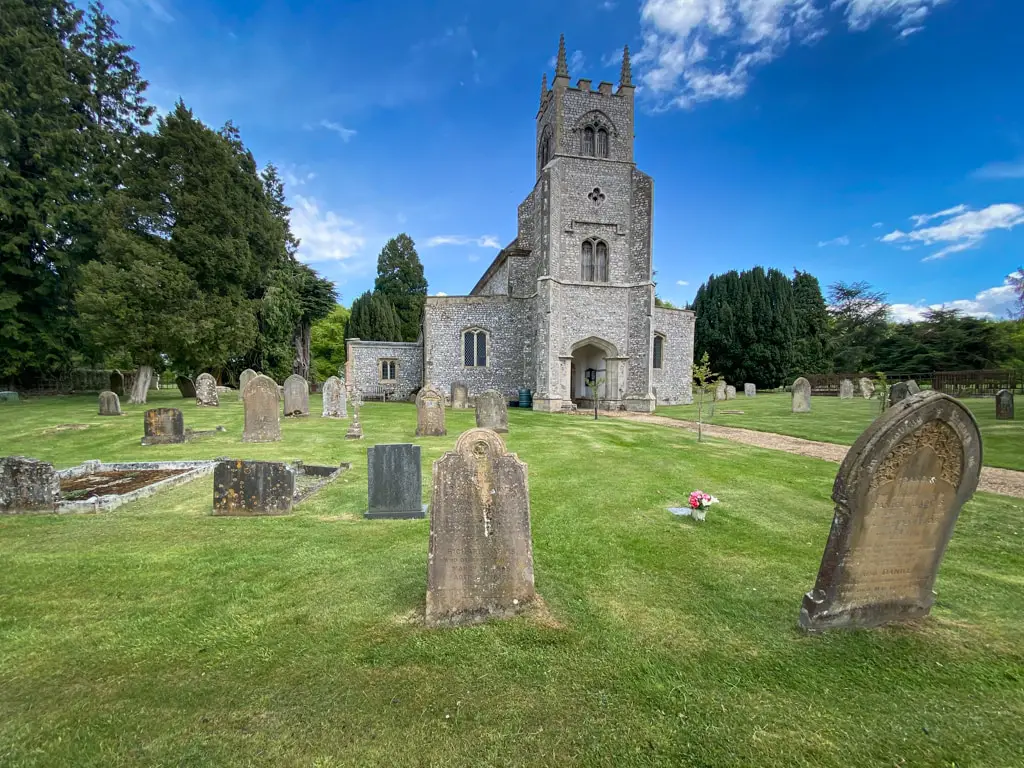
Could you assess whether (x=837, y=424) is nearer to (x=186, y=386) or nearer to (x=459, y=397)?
(x=459, y=397)

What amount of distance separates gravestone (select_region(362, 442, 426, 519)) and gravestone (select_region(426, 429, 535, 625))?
249 cm

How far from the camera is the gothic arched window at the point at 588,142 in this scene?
22703 mm

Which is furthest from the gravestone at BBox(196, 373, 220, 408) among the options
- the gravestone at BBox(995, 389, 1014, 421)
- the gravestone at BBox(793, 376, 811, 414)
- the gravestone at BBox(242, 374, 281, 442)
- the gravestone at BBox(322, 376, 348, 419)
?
the gravestone at BBox(995, 389, 1014, 421)

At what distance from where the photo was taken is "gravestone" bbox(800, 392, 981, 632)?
116 inches

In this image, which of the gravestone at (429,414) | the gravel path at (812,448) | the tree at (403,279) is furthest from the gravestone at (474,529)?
the tree at (403,279)

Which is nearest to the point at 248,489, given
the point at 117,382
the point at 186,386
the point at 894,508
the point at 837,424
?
the point at 894,508

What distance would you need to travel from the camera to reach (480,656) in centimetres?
285

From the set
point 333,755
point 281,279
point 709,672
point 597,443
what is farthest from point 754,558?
point 281,279

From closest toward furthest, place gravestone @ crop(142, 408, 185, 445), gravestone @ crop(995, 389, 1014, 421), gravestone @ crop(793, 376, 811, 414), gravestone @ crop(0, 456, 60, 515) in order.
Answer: gravestone @ crop(0, 456, 60, 515) → gravestone @ crop(142, 408, 185, 445) → gravestone @ crop(995, 389, 1014, 421) → gravestone @ crop(793, 376, 811, 414)

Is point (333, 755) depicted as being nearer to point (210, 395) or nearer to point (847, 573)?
point (847, 573)

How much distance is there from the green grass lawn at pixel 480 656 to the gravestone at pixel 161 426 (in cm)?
623

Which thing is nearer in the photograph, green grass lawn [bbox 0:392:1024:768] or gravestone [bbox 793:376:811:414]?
green grass lawn [bbox 0:392:1024:768]

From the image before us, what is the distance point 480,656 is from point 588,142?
2486 centimetres

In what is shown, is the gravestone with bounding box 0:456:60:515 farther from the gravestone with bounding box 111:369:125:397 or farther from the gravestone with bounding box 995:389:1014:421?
the gravestone with bounding box 111:369:125:397
